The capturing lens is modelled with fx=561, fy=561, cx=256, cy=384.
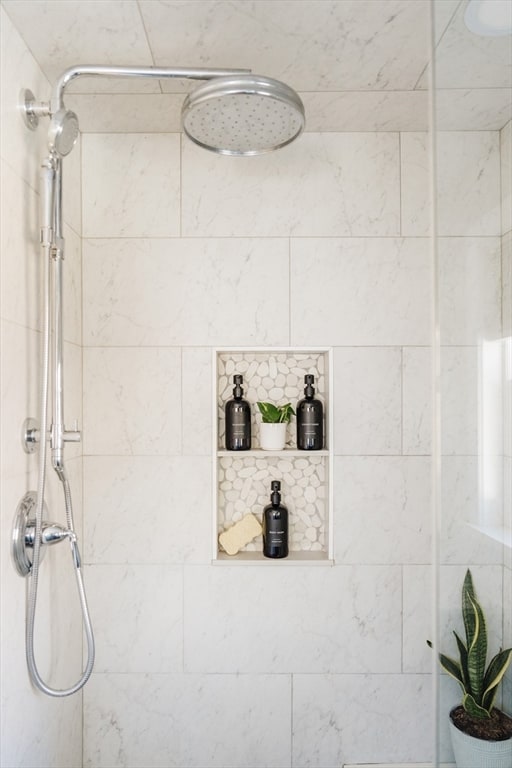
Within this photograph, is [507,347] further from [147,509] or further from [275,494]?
[147,509]

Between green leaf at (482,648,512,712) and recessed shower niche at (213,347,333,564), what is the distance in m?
1.02

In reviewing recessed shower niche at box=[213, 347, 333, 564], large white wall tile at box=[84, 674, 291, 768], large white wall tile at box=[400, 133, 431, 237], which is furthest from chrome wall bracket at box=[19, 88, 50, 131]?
large white wall tile at box=[84, 674, 291, 768]

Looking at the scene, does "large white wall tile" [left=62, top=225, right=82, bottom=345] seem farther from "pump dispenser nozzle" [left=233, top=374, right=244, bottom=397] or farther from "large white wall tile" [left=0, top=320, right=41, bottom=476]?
"pump dispenser nozzle" [left=233, top=374, right=244, bottom=397]

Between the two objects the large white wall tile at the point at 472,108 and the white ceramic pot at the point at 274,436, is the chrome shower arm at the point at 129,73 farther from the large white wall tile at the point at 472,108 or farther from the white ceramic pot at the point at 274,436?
the white ceramic pot at the point at 274,436

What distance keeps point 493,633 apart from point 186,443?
3.79 feet

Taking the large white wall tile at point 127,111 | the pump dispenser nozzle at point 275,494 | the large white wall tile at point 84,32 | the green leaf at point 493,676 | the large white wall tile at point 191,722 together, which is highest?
the large white wall tile at point 84,32

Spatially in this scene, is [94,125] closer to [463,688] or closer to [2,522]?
[2,522]

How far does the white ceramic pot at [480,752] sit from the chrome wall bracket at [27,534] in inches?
35.5

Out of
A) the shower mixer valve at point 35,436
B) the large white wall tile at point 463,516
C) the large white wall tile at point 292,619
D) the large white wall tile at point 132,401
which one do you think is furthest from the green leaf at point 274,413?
the large white wall tile at point 463,516

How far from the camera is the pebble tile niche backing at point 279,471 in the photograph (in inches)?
68.5

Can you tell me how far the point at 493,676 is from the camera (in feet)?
2.29

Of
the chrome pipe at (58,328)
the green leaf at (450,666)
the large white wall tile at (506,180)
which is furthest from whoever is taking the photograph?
the chrome pipe at (58,328)

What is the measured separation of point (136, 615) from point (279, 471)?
0.61 metres

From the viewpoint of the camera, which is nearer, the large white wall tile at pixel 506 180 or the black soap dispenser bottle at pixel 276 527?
the large white wall tile at pixel 506 180
